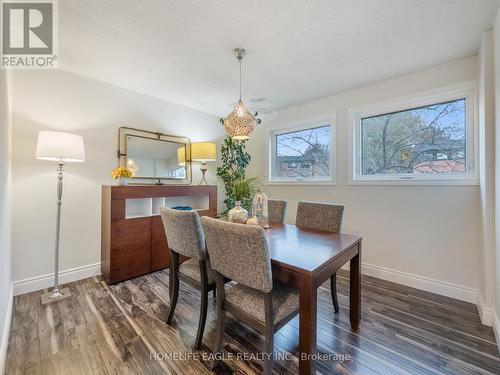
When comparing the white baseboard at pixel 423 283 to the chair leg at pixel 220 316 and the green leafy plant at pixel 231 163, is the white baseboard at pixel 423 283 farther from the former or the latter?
the green leafy plant at pixel 231 163

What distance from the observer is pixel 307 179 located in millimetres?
3436

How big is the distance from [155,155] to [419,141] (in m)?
3.41

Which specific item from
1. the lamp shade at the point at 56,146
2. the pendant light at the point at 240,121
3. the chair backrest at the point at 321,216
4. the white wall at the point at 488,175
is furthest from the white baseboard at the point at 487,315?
the lamp shade at the point at 56,146

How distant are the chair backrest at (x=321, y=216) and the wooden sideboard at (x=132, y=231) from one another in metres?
1.71

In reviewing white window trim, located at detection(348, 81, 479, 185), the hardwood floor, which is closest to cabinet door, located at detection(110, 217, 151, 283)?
the hardwood floor

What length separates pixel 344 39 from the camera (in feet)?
6.22

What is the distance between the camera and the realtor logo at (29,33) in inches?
61.9

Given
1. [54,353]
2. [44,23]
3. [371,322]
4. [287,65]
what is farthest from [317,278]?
[44,23]

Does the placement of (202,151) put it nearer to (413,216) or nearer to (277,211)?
(277,211)

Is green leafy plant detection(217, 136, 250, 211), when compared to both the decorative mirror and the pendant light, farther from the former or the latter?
the pendant light

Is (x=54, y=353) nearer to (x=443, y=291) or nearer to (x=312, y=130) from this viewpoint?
(x=443, y=291)

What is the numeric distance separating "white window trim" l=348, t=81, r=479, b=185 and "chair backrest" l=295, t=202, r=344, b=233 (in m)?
0.97

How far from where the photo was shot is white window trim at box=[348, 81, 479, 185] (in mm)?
2137

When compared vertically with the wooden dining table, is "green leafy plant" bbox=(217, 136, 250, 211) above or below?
above
